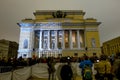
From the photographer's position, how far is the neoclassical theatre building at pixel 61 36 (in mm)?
41656

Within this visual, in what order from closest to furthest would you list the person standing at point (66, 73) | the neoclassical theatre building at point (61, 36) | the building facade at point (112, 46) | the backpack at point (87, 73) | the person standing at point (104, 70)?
the person standing at point (104, 70) → the backpack at point (87, 73) → the person standing at point (66, 73) → the neoclassical theatre building at point (61, 36) → the building facade at point (112, 46)

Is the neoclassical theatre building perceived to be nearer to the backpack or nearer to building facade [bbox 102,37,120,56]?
building facade [bbox 102,37,120,56]

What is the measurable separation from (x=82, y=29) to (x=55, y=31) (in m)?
7.78

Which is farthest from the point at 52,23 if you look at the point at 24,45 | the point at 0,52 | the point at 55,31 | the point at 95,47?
the point at 0,52

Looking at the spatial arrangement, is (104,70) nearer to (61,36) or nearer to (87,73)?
(87,73)

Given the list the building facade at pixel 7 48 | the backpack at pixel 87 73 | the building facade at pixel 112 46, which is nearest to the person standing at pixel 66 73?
the backpack at pixel 87 73

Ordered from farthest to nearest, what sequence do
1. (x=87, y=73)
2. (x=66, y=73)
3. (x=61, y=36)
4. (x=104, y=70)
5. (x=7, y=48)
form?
1. (x=7, y=48)
2. (x=61, y=36)
3. (x=66, y=73)
4. (x=87, y=73)
5. (x=104, y=70)

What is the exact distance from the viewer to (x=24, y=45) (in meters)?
42.1

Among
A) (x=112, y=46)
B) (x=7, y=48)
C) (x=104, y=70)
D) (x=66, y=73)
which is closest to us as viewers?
(x=104, y=70)

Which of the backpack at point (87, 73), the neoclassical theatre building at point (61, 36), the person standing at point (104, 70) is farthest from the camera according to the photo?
the neoclassical theatre building at point (61, 36)

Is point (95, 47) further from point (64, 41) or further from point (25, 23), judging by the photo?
point (25, 23)

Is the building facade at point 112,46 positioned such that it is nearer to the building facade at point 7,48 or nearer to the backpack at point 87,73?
the building facade at point 7,48

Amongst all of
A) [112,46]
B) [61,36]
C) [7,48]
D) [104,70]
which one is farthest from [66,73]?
[112,46]

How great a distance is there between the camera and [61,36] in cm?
4388
